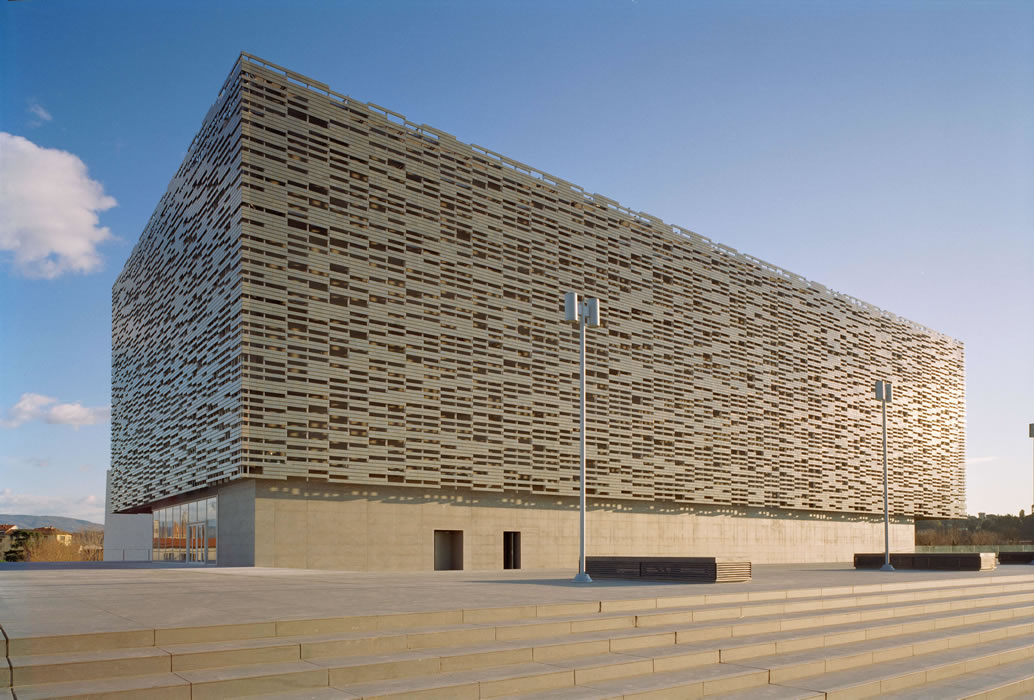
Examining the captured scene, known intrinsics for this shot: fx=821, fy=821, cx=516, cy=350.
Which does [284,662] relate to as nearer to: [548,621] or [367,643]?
[367,643]

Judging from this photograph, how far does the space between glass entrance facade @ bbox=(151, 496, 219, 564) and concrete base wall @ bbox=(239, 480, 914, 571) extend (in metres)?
2.51

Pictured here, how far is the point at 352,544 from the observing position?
113ft

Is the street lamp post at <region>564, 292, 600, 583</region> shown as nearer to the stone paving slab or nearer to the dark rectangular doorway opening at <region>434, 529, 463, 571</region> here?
the stone paving slab

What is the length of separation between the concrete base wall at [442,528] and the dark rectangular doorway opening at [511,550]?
0.33 metres

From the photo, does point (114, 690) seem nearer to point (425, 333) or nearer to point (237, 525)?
point (237, 525)

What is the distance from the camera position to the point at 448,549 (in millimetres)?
38469

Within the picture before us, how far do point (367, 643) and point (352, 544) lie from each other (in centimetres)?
2666

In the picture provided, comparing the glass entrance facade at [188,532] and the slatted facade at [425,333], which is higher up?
the slatted facade at [425,333]

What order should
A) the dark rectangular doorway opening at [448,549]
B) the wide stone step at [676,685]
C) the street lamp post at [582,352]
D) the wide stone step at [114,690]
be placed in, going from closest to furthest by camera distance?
1. the wide stone step at [114,690]
2. the wide stone step at [676,685]
3. the street lamp post at [582,352]
4. the dark rectangular doorway opening at [448,549]

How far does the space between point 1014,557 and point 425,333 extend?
1271 inches

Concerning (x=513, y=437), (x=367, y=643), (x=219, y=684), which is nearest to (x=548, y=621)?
(x=367, y=643)

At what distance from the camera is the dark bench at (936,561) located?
99.2 ft

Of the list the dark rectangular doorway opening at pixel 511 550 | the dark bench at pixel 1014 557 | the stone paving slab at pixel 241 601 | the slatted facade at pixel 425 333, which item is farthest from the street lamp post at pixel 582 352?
the dark bench at pixel 1014 557

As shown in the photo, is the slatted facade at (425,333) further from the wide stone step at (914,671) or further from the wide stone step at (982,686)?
the wide stone step at (982,686)
